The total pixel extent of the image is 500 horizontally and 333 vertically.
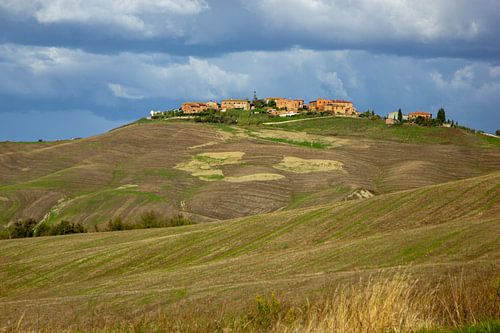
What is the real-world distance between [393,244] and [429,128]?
123 metres

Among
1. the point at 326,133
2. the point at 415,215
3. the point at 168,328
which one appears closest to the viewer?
the point at 168,328

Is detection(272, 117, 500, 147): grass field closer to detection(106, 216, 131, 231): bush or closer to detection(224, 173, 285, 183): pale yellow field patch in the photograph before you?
detection(224, 173, 285, 183): pale yellow field patch

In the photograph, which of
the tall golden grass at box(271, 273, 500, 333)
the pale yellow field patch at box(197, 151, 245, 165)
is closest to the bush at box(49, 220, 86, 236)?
the pale yellow field patch at box(197, 151, 245, 165)

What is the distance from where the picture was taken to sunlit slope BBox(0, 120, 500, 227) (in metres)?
87.1

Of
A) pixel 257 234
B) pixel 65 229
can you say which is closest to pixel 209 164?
pixel 65 229

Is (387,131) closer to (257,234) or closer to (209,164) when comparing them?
(209,164)

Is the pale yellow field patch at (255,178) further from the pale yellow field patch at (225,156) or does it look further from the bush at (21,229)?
the bush at (21,229)

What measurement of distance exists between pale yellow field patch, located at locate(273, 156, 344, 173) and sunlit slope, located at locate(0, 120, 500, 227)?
1.07ft

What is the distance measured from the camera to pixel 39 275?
45.1 metres

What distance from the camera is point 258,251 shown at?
142ft

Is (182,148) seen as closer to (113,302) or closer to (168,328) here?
(113,302)

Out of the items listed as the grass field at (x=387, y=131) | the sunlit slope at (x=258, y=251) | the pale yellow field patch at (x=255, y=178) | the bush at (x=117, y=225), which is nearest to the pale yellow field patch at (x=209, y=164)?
the pale yellow field patch at (x=255, y=178)

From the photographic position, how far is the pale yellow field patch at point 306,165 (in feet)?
346

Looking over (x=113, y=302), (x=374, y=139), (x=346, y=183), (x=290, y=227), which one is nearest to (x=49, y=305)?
(x=113, y=302)
